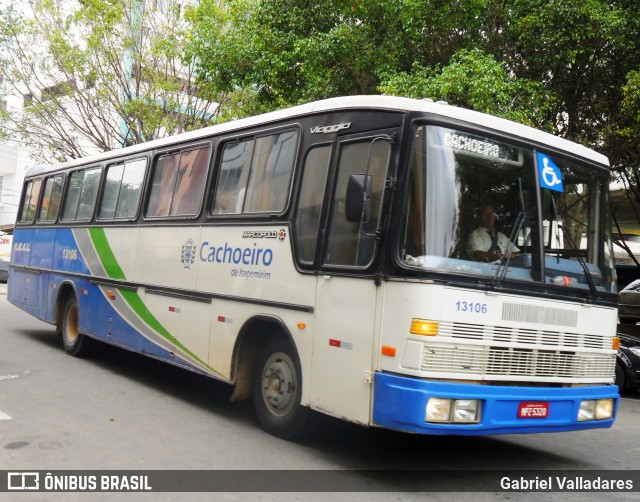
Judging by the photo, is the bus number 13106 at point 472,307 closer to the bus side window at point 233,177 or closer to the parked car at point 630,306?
the bus side window at point 233,177

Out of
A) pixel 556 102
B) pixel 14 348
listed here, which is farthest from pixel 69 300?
pixel 556 102

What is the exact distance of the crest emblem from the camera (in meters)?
8.11

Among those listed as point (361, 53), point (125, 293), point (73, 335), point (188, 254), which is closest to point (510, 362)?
point (188, 254)

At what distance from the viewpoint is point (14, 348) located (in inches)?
463

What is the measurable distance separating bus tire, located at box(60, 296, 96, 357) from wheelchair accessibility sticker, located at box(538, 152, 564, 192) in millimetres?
7585

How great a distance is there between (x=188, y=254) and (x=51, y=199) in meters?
5.61

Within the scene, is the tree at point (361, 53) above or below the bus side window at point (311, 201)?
above

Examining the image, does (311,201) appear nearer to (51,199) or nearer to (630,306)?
(51,199)

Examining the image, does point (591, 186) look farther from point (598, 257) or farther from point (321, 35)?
point (321, 35)

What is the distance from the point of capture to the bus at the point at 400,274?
5.37 m

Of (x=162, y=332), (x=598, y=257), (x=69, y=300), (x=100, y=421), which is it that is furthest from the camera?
(x=69, y=300)

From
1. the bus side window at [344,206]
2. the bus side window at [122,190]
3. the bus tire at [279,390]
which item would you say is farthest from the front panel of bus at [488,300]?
the bus side window at [122,190]

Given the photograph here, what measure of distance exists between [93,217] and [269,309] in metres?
5.11

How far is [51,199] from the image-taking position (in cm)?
1272
